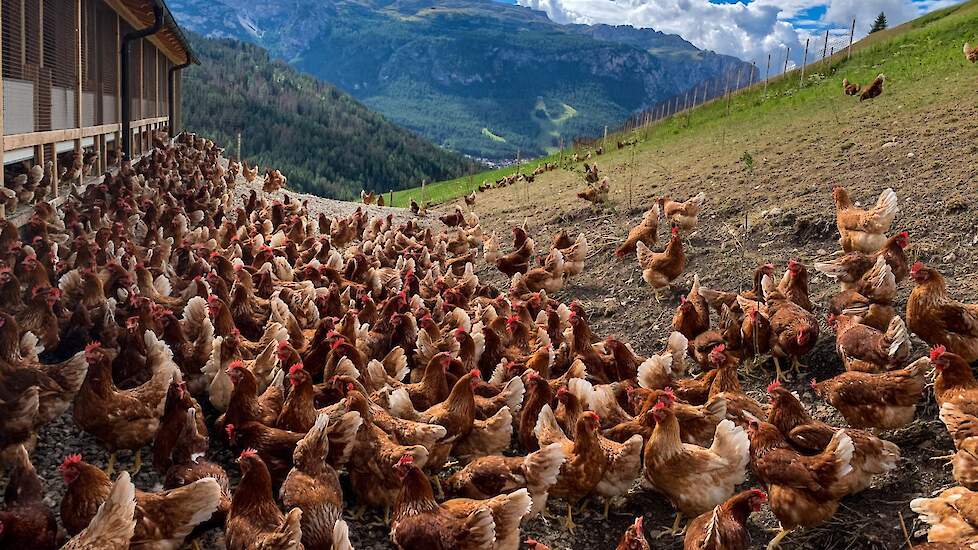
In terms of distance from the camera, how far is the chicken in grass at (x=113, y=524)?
3357 millimetres

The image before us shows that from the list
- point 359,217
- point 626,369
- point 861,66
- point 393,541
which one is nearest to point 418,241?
point 359,217

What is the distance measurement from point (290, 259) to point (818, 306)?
8.38 m

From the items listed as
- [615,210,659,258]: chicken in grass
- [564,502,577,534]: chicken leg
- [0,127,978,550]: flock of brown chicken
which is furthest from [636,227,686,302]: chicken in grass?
[564,502,577,534]: chicken leg

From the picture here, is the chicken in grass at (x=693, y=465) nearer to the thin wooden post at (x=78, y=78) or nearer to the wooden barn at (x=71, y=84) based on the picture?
the wooden barn at (x=71, y=84)

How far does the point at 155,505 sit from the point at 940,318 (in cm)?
640

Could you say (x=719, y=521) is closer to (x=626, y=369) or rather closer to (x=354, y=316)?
(x=626, y=369)

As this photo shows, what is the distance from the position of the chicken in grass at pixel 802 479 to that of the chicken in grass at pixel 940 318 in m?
1.86

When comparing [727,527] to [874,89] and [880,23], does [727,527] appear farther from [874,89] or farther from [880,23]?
[880,23]

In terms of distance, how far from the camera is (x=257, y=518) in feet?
12.8

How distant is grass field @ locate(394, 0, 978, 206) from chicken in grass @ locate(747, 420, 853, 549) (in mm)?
14000

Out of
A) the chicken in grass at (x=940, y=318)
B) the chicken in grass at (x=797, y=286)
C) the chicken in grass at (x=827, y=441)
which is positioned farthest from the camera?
the chicken in grass at (x=797, y=286)

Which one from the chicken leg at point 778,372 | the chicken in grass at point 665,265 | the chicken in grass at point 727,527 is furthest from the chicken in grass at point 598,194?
the chicken in grass at point 727,527

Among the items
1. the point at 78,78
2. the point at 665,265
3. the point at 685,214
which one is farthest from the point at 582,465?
the point at 78,78

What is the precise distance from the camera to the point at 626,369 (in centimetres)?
707
